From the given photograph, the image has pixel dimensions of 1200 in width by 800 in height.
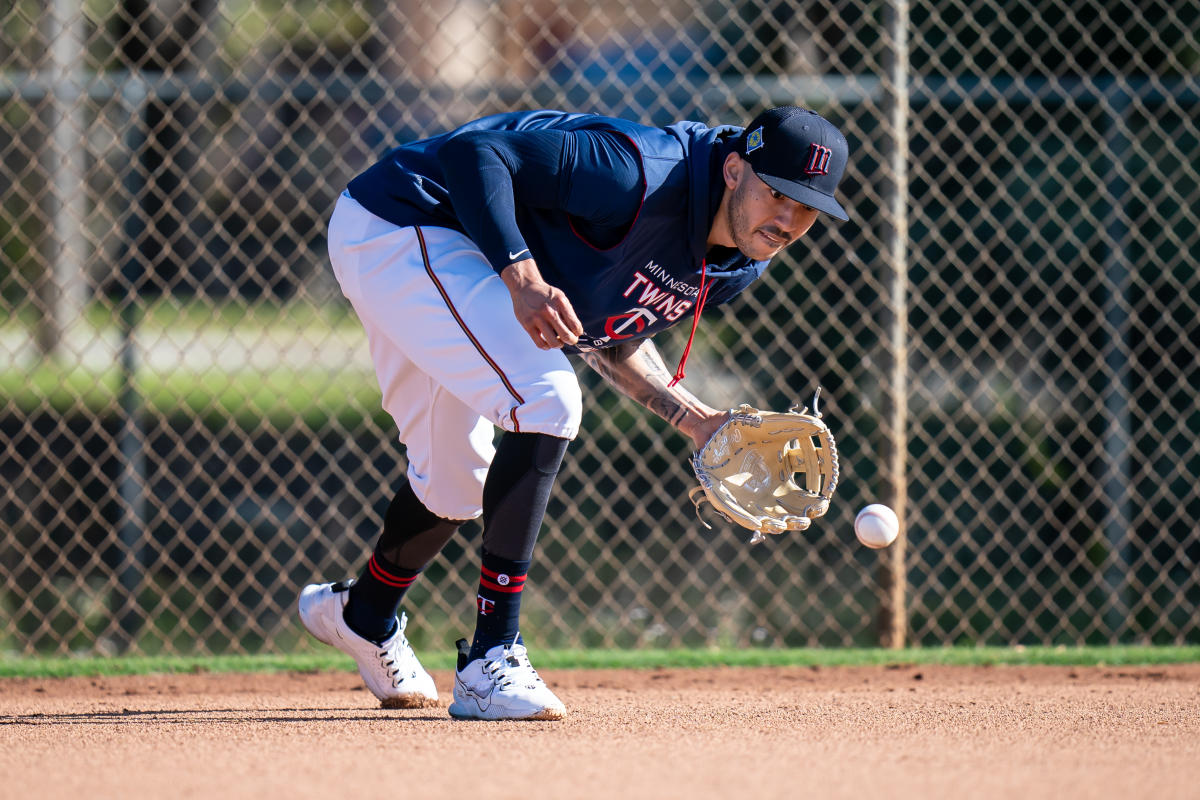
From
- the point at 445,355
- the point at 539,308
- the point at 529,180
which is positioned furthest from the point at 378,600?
the point at 529,180

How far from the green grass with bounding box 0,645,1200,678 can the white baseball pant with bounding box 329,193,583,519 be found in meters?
1.32

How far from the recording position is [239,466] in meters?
6.26

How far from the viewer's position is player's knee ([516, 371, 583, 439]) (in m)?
2.75

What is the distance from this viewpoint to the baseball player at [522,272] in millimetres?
2762

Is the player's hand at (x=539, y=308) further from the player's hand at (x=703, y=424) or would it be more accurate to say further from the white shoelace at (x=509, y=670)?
the white shoelace at (x=509, y=670)

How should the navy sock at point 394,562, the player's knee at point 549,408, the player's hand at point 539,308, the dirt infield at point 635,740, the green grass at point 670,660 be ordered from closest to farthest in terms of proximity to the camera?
the dirt infield at point 635,740 < the player's hand at point 539,308 < the player's knee at point 549,408 < the navy sock at point 394,562 < the green grass at point 670,660

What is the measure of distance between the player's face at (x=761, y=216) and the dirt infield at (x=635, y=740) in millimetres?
1155

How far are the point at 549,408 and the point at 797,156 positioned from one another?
2.64 feet

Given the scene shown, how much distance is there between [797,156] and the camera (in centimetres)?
278

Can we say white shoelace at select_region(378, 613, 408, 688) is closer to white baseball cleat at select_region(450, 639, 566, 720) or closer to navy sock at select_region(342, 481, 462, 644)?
navy sock at select_region(342, 481, 462, 644)

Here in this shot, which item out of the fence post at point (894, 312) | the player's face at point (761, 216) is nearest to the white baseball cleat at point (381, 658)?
the player's face at point (761, 216)

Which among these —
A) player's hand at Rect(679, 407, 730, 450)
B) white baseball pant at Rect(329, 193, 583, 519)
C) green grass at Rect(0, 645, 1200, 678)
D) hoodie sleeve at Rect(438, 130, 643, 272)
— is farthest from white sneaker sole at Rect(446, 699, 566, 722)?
green grass at Rect(0, 645, 1200, 678)

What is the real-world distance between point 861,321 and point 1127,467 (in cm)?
128

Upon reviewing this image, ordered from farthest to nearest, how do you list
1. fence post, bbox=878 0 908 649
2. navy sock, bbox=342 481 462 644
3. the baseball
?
fence post, bbox=878 0 908 649
the baseball
navy sock, bbox=342 481 462 644
